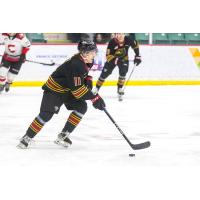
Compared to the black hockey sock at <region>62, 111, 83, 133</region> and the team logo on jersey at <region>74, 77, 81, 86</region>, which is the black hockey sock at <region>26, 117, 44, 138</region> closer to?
the black hockey sock at <region>62, 111, 83, 133</region>

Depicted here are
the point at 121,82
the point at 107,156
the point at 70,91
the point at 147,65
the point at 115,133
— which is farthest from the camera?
the point at 147,65

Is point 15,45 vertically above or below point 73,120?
below

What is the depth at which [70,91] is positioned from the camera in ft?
13.7

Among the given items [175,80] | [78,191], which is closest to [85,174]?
[78,191]

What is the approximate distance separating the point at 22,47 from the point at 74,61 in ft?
13.2

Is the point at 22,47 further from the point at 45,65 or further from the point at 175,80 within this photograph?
the point at 175,80

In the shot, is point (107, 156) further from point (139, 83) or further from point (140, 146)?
point (139, 83)

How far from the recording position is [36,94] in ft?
26.7

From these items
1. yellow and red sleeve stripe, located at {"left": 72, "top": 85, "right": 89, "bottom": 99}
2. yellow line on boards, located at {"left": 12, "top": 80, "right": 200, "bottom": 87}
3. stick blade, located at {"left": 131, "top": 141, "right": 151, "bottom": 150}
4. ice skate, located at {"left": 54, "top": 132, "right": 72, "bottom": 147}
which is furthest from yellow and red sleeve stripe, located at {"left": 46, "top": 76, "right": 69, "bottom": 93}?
yellow line on boards, located at {"left": 12, "top": 80, "right": 200, "bottom": 87}

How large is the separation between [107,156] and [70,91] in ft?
1.70

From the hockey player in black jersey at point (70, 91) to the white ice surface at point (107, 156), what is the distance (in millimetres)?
180

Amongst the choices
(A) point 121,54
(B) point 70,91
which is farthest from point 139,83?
(B) point 70,91

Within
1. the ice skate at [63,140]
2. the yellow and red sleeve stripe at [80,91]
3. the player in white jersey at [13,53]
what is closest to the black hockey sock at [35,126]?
the ice skate at [63,140]

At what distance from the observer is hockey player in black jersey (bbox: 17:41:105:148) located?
13.0ft
